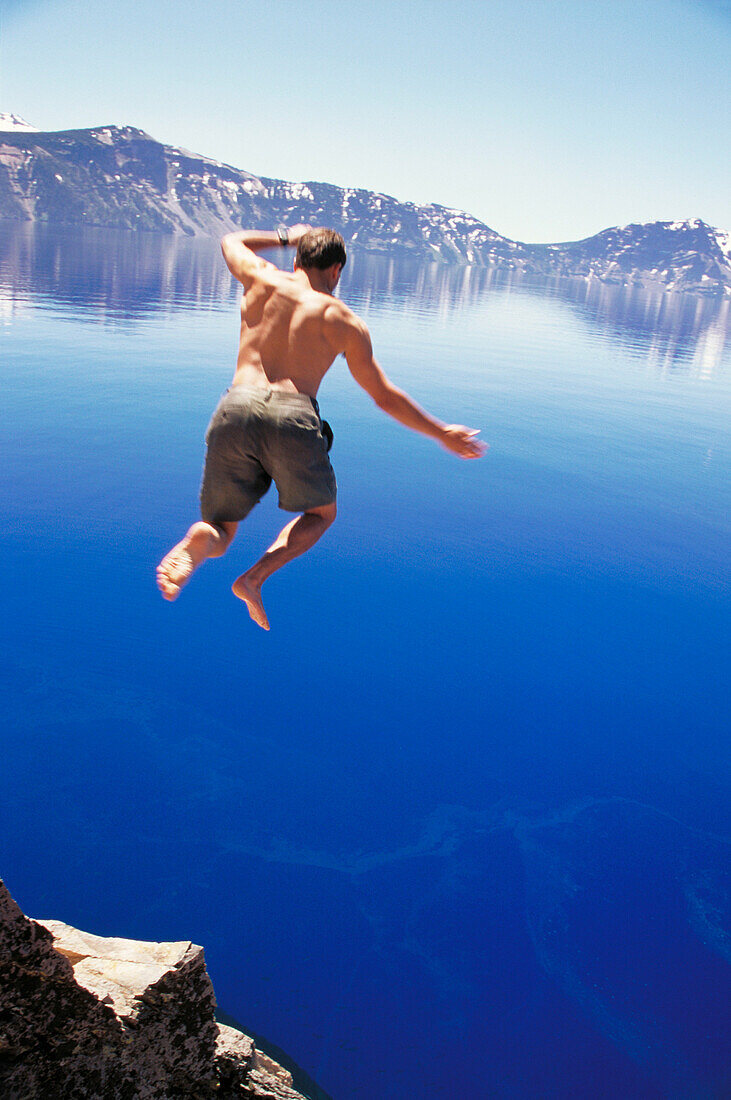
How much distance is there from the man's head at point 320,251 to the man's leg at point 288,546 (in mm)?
955

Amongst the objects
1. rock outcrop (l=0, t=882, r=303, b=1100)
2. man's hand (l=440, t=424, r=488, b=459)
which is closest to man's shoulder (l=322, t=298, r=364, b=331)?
man's hand (l=440, t=424, r=488, b=459)

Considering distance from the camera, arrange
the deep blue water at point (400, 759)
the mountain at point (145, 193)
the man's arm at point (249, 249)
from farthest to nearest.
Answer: the mountain at point (145, 193)
the deep blue water at point (400, 759)
the man's arm at point (249, 249)

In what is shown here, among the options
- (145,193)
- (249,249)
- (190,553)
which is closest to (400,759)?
(190,553)

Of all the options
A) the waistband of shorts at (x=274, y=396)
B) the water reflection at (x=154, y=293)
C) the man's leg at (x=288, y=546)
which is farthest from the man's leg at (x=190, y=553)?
the water reflection at (x=154, y=293)

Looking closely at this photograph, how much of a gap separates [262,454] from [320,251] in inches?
31.6

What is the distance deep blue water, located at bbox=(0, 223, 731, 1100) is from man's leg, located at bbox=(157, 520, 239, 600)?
12.9ft

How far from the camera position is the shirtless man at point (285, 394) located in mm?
2781

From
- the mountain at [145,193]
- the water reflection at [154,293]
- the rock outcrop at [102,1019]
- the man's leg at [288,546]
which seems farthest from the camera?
the mountain at [145,193]

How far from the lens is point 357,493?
41.2ft

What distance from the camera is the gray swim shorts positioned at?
2848 mm

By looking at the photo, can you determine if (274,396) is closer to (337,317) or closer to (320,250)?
(337,317)

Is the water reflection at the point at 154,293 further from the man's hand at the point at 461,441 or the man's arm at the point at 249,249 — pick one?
the man's hand at the point at 461,441

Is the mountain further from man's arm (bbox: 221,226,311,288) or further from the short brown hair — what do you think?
the short brown hair

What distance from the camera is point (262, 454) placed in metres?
2.96
